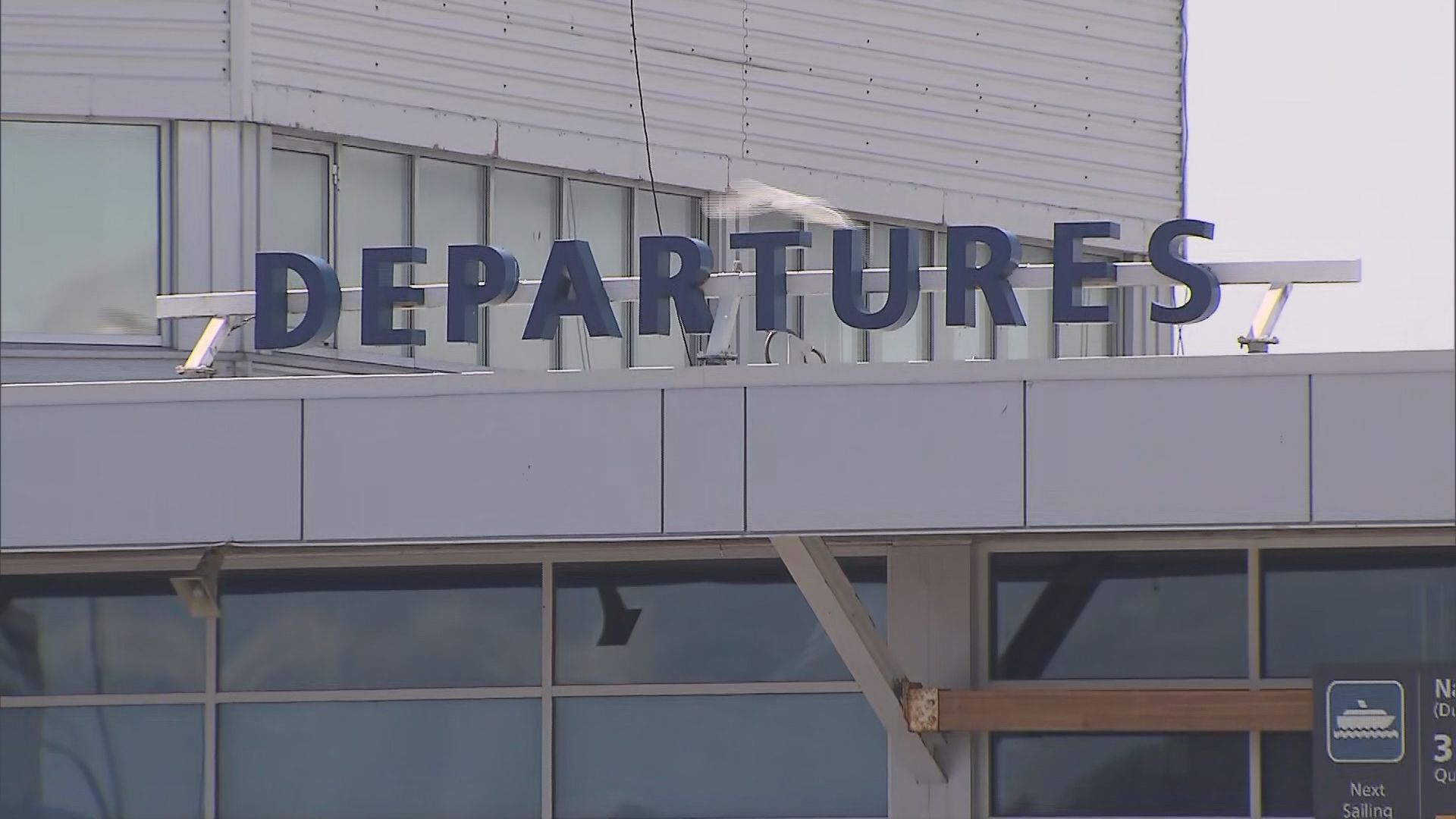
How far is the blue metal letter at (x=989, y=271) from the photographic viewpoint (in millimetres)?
11258

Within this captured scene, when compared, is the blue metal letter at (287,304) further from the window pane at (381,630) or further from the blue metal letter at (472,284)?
the window pane at (381,630)

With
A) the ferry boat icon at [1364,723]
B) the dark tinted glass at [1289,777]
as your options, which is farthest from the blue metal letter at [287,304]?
the ferry boat icon at [1364,723]

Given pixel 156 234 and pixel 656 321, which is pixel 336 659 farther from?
pixel 156 234

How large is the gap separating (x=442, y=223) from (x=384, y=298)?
11.2ft

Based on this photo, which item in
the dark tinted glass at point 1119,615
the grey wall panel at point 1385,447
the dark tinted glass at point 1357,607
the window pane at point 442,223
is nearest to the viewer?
the grey wall panel at point 1385,447

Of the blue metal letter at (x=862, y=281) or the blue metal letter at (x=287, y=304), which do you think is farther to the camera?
the blue metal letter at (x=287, y=304)

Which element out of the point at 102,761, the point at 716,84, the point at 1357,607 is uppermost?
the point at 716,84

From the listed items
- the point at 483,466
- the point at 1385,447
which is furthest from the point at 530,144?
the point at 1385,447

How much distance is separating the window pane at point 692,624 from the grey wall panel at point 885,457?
69.0 inches

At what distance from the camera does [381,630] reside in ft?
38.9

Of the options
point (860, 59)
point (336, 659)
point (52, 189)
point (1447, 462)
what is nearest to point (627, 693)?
point (336, 659)

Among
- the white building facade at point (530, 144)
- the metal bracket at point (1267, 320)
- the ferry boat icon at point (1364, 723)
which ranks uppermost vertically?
the white building facade at point (530, 144)

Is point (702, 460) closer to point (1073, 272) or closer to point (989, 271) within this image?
point (989, 271)

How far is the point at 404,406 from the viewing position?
33.0 feet
